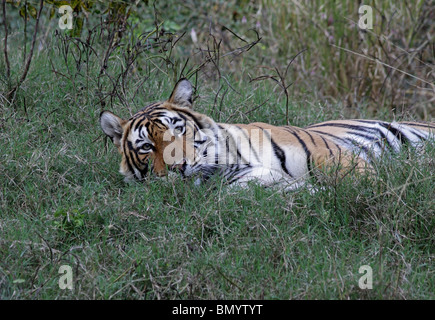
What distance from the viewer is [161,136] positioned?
3.48m

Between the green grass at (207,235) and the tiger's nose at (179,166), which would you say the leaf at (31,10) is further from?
the tiger's nose at (179,166)

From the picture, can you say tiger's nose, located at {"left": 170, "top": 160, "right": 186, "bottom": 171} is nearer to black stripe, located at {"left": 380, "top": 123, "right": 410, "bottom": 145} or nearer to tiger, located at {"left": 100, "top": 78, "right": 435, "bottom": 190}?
tiger, located at {"left": 100, "top": 78, "right": 435, "bottom": 190}

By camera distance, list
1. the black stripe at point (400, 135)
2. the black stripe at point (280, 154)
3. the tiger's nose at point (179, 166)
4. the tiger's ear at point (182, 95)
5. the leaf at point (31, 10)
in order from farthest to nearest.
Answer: the leaf at point (31, 10), the black stripe at point (400, 135), the tiger's ear at point (182, 95), the black stripe at point (280, 154), the tiger's nose at point (179, 166)

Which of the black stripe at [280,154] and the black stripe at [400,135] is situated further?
the black stripe at [400,135]

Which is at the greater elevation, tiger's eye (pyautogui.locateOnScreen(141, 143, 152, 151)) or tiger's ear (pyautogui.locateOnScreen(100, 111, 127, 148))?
tiger's ear (pyautogui.locateOnScreen(100, 111, 127, 148))

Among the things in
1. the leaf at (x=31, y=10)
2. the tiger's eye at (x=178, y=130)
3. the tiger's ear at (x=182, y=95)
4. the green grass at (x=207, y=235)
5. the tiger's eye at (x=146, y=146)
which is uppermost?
the leaf at (x=31, y=10)

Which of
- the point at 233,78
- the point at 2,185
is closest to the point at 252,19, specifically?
the point at 233,78

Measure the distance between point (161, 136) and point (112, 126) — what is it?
0.42 m

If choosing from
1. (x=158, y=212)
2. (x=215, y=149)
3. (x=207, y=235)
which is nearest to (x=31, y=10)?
(x=215, y=149)

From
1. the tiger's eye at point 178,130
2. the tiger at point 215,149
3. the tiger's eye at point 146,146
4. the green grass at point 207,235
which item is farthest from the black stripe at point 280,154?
the tiger's eye at point 146,146

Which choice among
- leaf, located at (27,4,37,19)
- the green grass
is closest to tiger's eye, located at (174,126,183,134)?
the green grass

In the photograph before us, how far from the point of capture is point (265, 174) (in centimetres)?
358

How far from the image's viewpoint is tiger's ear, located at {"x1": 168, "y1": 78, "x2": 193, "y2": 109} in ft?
12.3

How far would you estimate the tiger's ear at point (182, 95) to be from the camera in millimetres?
3752
